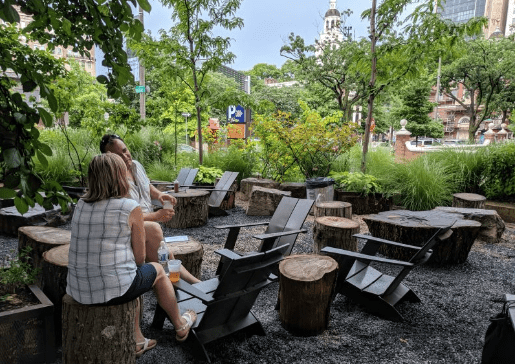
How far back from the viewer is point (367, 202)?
6996mm

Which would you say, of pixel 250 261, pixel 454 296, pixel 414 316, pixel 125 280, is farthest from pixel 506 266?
pixel 125 280

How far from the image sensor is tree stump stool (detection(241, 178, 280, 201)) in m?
7.87

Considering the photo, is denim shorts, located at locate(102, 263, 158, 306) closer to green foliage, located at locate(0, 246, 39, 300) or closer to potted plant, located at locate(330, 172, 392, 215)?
green foliage, located at locate(0, 246, 39, 300)

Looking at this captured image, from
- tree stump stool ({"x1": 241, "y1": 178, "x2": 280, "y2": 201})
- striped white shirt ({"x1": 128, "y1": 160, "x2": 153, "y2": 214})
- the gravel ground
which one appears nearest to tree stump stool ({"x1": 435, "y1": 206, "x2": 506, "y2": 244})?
the gravel ground

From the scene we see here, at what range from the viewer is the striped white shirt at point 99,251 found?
2.03m

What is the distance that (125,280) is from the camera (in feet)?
6.86

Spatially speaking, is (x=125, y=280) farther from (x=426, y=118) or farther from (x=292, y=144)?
(x=426, y=118)

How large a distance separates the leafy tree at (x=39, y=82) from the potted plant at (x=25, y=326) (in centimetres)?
132

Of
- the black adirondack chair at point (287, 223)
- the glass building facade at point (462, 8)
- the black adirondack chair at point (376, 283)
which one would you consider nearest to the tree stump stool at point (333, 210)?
the black adirondack chair at point (287, 223)

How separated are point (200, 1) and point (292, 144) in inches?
145

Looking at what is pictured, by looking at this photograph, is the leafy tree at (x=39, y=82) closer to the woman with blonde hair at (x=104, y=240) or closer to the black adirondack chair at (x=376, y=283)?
the woman with blonde hair at (x=104, y=240)

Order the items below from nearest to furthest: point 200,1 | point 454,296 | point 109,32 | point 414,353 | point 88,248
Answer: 1. point 109,32
2. point 88,248
3. point 414,353
4. point 454,296
5. point 200,1

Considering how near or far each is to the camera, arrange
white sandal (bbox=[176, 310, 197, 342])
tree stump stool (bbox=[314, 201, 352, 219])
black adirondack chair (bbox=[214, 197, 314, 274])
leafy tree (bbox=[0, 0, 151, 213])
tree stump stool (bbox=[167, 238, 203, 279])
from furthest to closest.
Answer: tree stump stool (bbox=[314, 201, 352, 219]), black adirondack chair (bbox=[214, 197, 314, 274]), tree stump stool (bbox=[167, 238, 203, 279]), white sandal (bbox=[176, 310, 197, 342]), leafy tree (bbox=[0, 0, 151, 213])

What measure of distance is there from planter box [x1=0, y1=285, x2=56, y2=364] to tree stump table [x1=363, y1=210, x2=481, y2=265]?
12.0 feet
